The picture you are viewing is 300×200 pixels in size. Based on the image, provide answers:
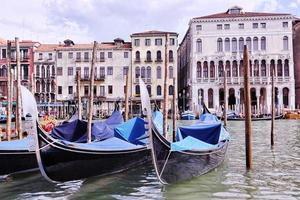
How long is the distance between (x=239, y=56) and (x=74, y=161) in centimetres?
2639

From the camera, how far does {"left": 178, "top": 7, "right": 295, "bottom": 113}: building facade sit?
30.1m

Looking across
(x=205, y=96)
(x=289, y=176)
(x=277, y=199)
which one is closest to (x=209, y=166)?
(x=289, y=176)

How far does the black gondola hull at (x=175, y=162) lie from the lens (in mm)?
5017

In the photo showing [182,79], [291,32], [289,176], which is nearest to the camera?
[289,176]

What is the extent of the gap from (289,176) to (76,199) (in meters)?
3.13

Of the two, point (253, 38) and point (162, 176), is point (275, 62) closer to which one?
point (253, 38)

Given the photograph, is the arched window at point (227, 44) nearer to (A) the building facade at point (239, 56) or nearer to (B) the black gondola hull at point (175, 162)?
(A) the building facade at point (239, 56)

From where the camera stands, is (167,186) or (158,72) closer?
(167,186)

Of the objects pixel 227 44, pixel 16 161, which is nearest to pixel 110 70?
pixel 227 44

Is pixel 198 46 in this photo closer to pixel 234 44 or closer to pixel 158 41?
pixel 234 44

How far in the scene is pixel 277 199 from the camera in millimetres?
4887

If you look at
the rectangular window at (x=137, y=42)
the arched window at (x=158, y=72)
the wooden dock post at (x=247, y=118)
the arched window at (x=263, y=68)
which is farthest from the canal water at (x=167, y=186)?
the rectangular window at (x=137, y=42)

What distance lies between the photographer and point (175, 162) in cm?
525

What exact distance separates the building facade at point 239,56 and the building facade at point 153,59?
1455 mm
